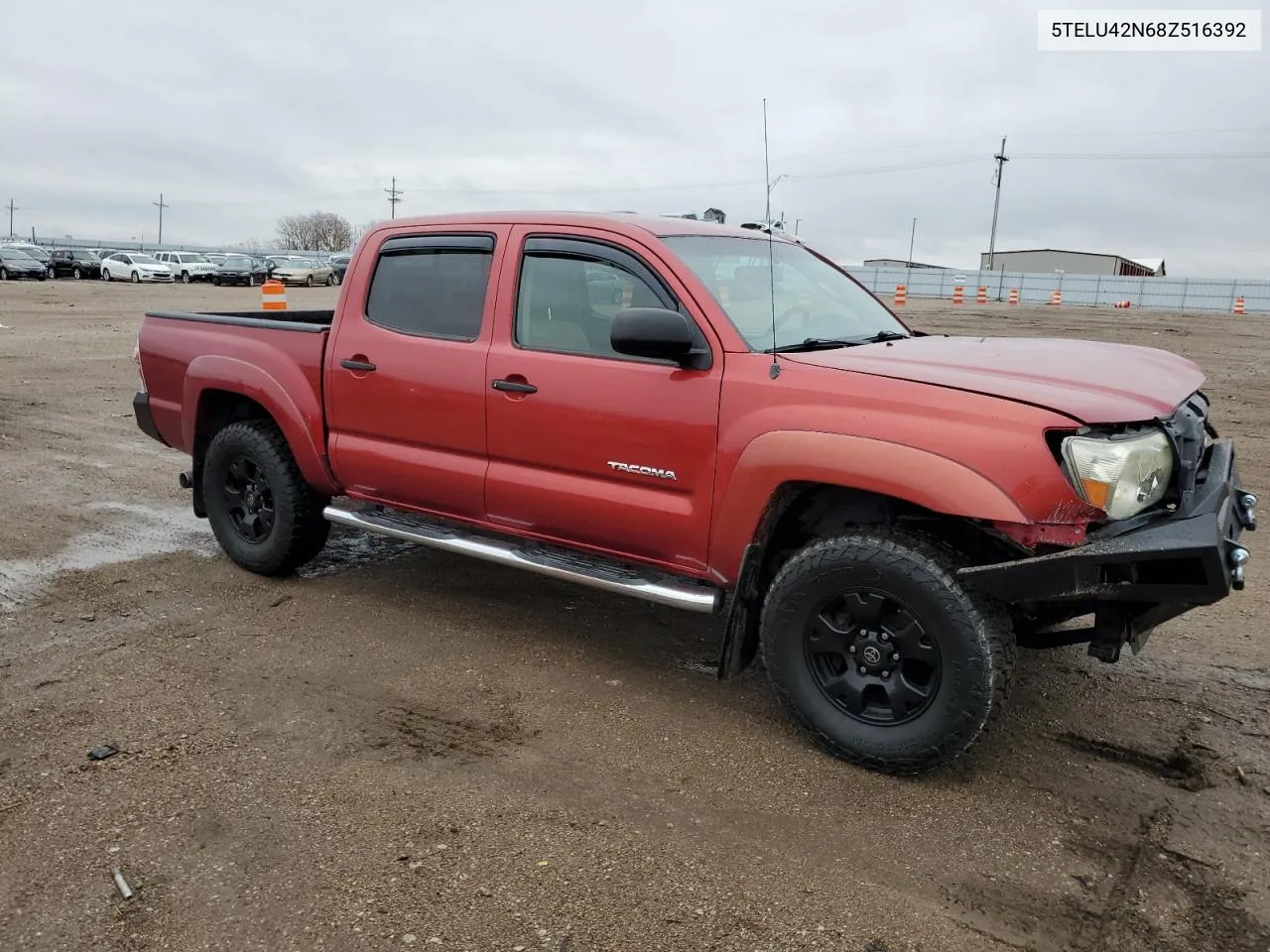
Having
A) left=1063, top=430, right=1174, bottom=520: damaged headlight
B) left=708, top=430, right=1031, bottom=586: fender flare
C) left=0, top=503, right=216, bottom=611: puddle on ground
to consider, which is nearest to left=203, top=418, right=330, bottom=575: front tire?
left=0, top=503, right=216, bottom=611: puddle on ground

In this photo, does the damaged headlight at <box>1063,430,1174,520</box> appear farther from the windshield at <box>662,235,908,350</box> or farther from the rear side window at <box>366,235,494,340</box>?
the rear side window at <box>366,235,494,340</box>

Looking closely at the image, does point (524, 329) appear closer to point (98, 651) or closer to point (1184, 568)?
point (98, 651)

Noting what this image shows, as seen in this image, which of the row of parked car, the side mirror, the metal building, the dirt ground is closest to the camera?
the dirt ground

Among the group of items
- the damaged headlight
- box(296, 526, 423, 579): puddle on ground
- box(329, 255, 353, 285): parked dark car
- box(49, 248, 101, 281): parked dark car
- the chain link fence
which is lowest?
box(296, 526, 423, 579): puddle on ground

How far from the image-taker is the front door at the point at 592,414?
3.72m

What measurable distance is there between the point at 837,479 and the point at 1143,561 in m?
0.94

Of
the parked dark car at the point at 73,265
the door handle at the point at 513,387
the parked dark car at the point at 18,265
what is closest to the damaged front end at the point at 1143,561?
the door handle at the point at 513,387

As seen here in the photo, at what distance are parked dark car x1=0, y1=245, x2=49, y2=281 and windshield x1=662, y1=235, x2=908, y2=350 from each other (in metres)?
43.0

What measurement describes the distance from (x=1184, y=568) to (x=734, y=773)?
1576mm

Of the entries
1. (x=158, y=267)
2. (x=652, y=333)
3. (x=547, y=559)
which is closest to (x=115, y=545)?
(x=547, y=559)

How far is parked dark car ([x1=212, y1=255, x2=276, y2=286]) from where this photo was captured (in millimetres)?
41375

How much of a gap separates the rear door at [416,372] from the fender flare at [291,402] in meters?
0.10

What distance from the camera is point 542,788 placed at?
10.9 feet

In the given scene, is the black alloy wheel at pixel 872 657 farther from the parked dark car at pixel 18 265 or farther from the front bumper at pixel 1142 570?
the parked dark car at pixel 18 265
